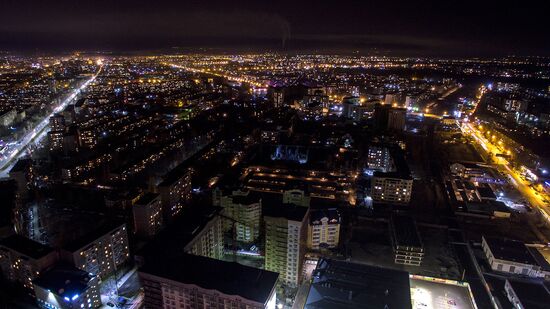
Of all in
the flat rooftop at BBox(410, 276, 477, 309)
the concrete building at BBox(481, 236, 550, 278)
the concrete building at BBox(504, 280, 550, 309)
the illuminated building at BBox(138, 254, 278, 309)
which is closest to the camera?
the illuminated building at BBox(138, 254, 278, 309)

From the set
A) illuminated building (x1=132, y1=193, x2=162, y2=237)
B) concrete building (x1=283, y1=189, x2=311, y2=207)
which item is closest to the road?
concrete building (x1=283, y1=189, x2=311, y2=207)

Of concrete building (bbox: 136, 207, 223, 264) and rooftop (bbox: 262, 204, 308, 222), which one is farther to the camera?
rooftop (bbox: 262, 204, 308, 222)

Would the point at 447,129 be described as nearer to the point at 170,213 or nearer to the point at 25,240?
the point at 170,213

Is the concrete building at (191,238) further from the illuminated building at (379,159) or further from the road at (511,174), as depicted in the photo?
the road at (511,174)

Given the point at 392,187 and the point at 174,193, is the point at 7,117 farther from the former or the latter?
the point at 392,187

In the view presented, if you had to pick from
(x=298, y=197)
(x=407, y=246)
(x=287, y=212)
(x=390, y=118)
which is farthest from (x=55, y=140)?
(x=390, y=118)

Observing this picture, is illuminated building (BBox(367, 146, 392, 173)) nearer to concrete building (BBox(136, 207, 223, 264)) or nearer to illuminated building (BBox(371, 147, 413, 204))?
illuminated building (BBox(371, 147, 413, 204))
